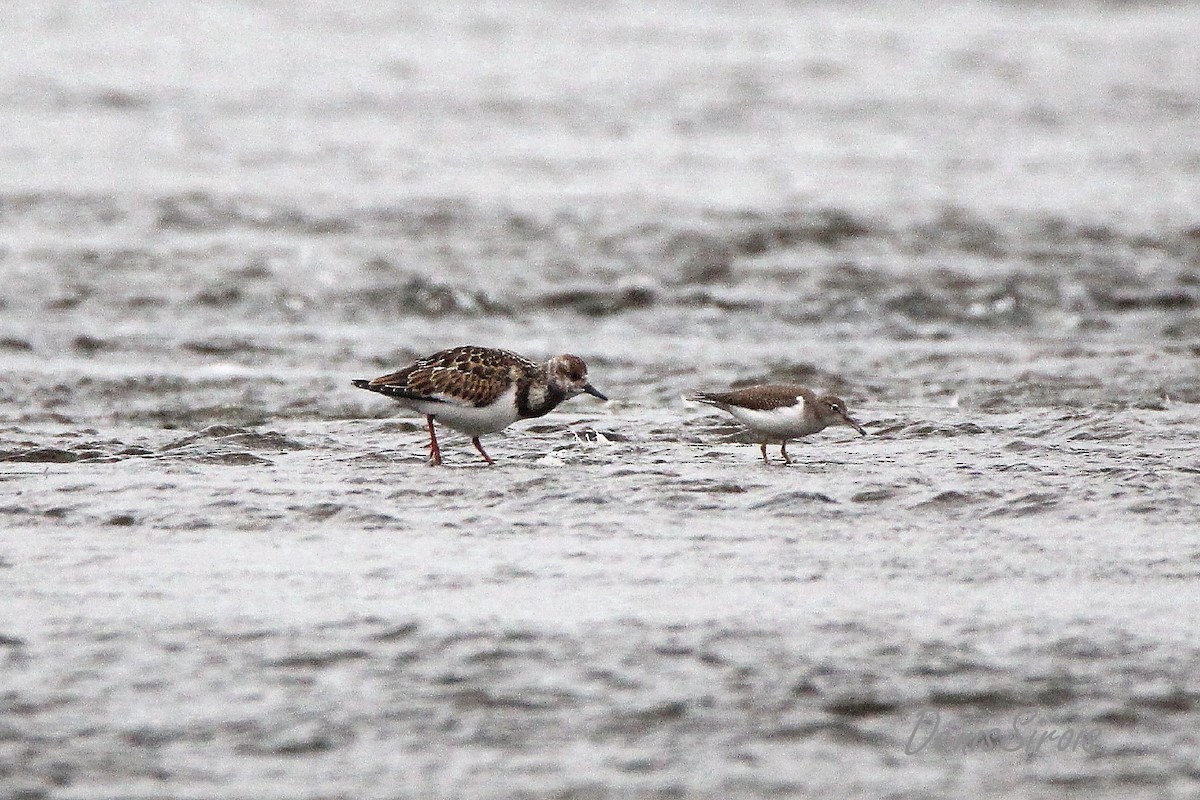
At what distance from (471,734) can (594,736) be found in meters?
0.45

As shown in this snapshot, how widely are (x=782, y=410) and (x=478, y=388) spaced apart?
Answer: 6.01 feet

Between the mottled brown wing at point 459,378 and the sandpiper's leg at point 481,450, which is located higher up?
the mottled brown wing at point 459,378

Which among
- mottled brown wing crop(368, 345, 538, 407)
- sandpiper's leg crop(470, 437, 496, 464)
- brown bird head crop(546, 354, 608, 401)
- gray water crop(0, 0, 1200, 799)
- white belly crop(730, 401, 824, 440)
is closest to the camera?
gray water crop(0, 0, 1200, 799)

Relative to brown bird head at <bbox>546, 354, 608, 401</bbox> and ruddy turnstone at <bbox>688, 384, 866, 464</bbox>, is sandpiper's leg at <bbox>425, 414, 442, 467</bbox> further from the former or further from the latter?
ruddy turnstone at <bbox>688, 384, 866, 464</bbox>

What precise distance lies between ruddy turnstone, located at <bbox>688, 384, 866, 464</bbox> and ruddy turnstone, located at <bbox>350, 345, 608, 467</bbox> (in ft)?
3.56

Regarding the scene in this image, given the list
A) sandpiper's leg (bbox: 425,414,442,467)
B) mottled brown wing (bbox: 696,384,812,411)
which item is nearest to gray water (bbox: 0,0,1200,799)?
sandpiper's leg (bbox: 425,414,442,467)

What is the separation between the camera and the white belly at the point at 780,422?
1027cm

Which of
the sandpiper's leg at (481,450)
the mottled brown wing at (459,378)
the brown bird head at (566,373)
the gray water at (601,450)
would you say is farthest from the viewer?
the brown bird head at (566,373)

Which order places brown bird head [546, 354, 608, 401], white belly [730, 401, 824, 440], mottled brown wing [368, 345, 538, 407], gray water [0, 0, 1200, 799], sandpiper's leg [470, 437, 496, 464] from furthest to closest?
1. brown bird head [546, 354, 608, 401]
2. sandpiper's leg [470, 437, 496, 464]
3. mottled brown wing [368, 345, 538, 407]
4. white belly [730, 401, 824, 440]
5. gray water [0, 0, 1200, 799]

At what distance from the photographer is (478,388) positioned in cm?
1048

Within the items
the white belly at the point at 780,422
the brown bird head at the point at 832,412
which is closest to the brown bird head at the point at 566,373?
the white belly at the point at 780,422

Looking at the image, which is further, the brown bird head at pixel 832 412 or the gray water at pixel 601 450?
the brown bird head at pixel 832 412

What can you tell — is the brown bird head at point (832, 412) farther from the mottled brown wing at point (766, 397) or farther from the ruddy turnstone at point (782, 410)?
the mottled brown wing at point (766, 397)

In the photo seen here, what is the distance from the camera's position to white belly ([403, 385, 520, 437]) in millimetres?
10469
